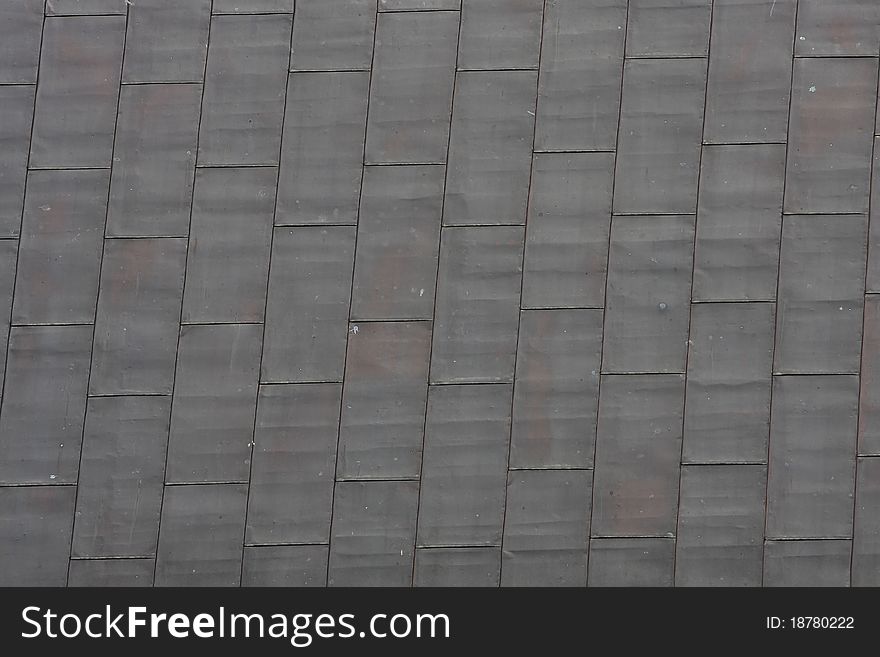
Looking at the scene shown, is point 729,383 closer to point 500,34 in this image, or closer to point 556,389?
point 556,389

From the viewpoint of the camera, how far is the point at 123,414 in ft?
46.6

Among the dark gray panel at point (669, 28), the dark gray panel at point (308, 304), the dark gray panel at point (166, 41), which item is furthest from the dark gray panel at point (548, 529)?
the dark gray panel at point (166, 41)

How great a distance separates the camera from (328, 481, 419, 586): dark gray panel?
548 inches

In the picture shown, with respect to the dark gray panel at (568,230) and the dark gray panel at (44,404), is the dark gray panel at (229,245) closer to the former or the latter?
the dark gray panel at (44,404)

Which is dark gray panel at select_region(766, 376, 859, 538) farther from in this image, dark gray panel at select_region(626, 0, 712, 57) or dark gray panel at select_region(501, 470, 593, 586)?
dark gray panel at select_region(626, 0, 712, 57)

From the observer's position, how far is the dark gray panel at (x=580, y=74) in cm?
1438

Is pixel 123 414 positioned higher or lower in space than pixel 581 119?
lower

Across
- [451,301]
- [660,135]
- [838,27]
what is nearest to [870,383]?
[660,135]

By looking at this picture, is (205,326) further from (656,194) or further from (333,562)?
(656,194)

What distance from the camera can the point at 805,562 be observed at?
13.7 m

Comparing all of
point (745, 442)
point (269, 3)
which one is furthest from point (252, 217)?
point (745, 442)

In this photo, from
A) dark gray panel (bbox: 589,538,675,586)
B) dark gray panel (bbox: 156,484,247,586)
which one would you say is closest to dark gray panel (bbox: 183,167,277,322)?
dark gray panel (bbox: 156,484,247,586)

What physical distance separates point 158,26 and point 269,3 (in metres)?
1.15

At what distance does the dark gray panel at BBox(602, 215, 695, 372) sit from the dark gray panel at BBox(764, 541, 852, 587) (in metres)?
1.97
